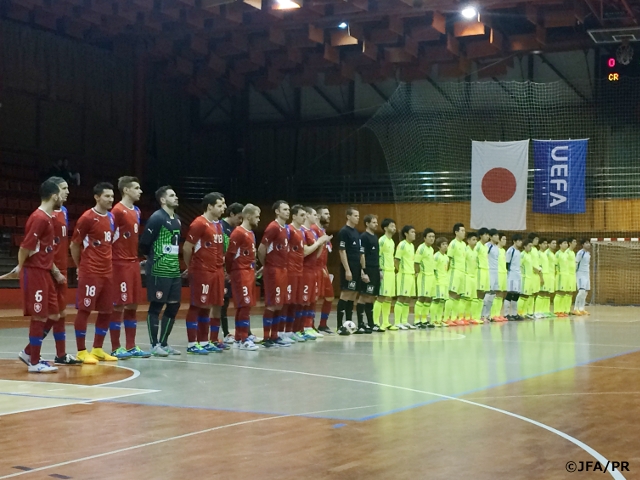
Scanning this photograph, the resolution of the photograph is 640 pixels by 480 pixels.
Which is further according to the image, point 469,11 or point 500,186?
point 500,186

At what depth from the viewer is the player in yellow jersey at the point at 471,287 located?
1698 centimetres

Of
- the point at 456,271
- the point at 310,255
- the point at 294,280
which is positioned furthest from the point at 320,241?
the point at 456,271

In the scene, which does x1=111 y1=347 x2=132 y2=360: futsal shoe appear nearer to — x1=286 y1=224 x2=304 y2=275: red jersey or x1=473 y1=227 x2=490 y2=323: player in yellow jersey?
x1=286 y1=224 x2=304 y2=275: red jersey

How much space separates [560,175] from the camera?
23000 mm

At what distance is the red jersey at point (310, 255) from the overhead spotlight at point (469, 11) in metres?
7.99

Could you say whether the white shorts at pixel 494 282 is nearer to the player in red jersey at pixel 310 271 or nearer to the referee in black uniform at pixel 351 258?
the referee in black uniform at pixel 351 258

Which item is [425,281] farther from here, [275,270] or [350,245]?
[275,270]

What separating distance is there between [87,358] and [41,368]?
32.9 inches

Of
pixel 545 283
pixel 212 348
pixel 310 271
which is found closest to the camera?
pixel 212 348

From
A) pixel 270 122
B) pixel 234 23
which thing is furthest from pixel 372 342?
pixel 270 122

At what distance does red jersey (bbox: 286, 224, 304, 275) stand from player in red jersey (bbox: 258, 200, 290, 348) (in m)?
0.32

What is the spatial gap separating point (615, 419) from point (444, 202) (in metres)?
19.2

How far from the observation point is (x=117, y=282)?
31.2ft

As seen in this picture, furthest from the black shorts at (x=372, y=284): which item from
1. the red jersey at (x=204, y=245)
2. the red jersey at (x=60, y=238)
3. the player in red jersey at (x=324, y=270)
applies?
the red jersey at (x=60, y=238)
